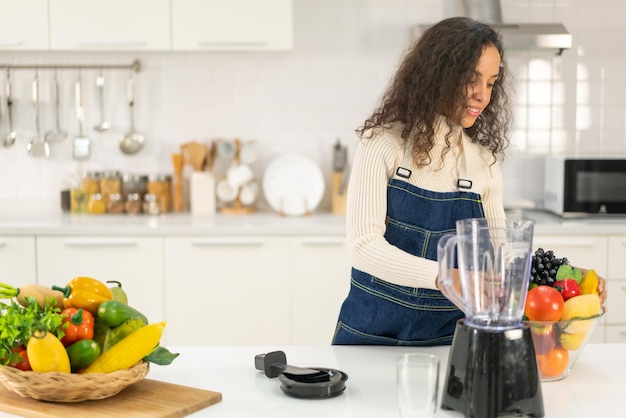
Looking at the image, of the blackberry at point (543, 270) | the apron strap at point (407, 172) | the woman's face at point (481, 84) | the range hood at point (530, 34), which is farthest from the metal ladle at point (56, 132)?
the blackberry at point (543, 270)

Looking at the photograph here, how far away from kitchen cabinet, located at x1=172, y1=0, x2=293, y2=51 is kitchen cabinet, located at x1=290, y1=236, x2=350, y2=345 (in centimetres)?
88

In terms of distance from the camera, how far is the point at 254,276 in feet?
11.7

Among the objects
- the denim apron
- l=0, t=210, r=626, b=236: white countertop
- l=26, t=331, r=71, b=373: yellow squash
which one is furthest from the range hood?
l=26, t=331, r=71, b=373: yellow squash

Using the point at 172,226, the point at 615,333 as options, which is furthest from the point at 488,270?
the point at 615,333

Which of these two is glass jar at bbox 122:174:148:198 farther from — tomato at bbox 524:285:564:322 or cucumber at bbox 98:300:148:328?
tomato at bbox 524:285:564:322

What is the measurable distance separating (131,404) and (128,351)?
9cm

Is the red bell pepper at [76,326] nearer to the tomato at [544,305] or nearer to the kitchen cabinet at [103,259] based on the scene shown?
the tomato at [544,305]

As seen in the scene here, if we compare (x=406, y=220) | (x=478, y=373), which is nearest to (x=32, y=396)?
(x=478, y=373)

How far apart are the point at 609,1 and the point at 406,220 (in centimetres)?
248

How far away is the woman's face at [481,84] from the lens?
2.01 meters

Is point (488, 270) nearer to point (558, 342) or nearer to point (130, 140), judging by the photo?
point (558, 342)

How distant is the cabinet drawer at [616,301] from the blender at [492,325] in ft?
7.36

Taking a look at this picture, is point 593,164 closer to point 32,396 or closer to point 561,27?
point 561,27

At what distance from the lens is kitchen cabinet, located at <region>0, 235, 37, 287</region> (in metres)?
3.54
